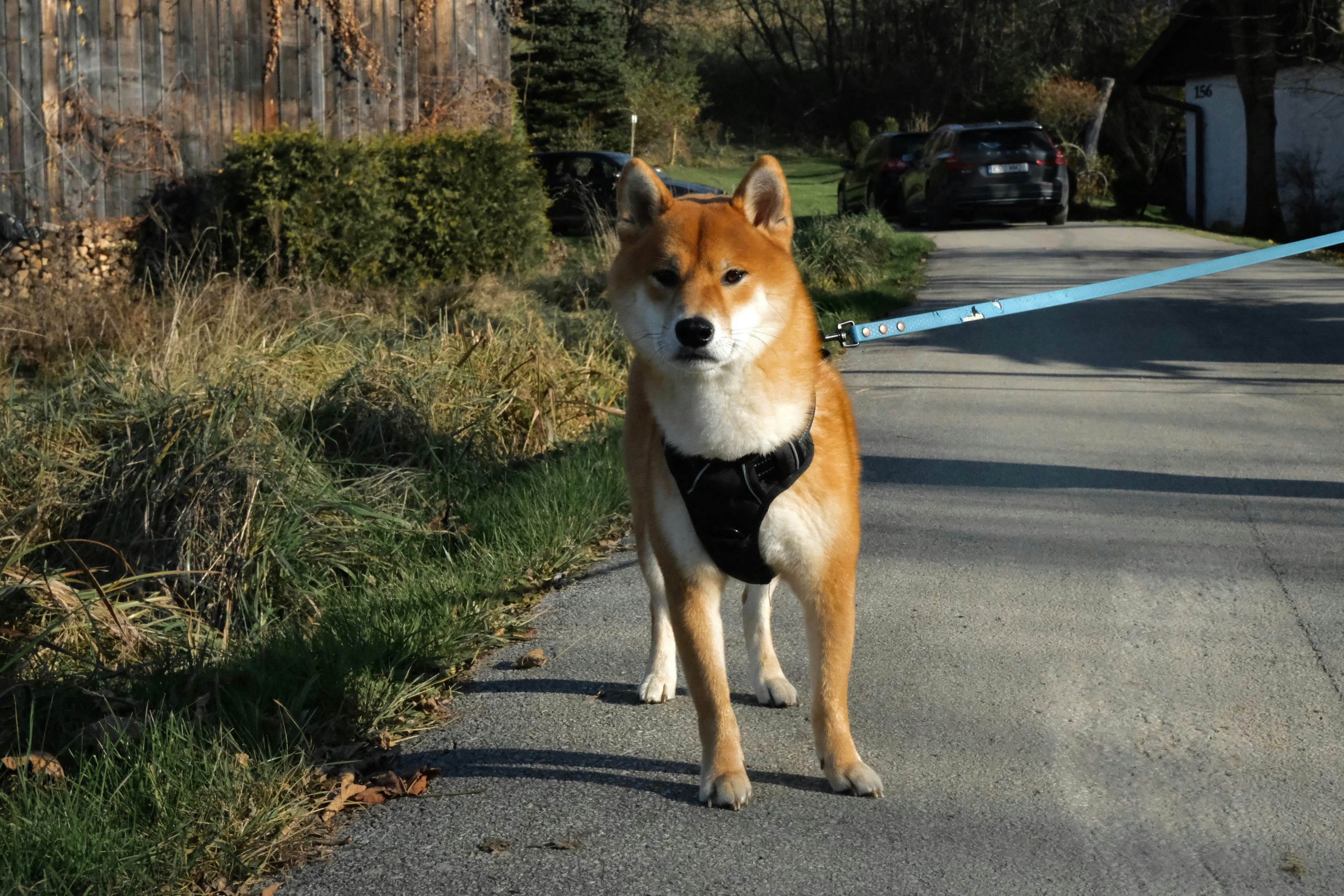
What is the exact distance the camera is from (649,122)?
40.8 meters

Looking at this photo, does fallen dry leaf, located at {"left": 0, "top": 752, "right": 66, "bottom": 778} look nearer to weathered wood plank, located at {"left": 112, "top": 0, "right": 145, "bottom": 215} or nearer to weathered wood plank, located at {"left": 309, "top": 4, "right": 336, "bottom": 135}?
weathered wood plank, located at {"left": 112, "top": 0, "right": 145, "bottom": 215}

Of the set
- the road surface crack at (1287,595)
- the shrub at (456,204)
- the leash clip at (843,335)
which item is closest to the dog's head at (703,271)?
the leash clip at (843,335)

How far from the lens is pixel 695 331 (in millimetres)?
3072

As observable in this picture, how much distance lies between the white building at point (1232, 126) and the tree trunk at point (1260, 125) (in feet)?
1.93

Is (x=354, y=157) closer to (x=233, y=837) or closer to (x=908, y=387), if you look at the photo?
(x=908, y=387)

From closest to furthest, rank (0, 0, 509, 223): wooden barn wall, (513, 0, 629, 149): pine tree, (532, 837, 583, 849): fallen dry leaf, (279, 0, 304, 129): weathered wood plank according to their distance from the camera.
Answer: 1. (532, 837, 583, 849): fallen dry leaf
2. (0, 0, 509, 223): wooden barn wall
3. (279, 0, 304, 129): weathered wood plank
4. (513, 0, 629, 149): pine tree

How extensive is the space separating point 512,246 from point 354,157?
89.0 inches

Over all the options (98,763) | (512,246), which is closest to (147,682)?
(98,763)

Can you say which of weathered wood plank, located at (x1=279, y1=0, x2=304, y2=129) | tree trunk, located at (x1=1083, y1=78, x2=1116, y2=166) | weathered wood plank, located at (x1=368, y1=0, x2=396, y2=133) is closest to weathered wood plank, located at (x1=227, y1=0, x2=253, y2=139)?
weathered wood plank, located at (x1=279, y1=0, x2=304, y2=129)

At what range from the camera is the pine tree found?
118 feet

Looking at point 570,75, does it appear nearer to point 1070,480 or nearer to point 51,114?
point 51,114

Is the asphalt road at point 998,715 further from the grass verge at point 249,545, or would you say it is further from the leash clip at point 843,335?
the leash clip at point 843,335

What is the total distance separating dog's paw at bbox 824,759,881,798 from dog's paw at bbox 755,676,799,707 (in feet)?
1.88

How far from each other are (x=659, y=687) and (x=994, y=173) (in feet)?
63.6
